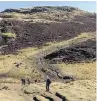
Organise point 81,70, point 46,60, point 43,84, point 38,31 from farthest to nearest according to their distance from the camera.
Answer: point 38,31 < point 46,60 < point 81,70 < point 43,84

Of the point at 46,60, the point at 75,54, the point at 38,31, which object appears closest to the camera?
the point at 46,60

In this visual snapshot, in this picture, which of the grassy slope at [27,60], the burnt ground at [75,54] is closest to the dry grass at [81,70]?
the burnt ground at [75,54]

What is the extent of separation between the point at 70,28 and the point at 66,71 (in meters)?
49.5

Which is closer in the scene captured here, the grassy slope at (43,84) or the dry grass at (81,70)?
the grassy slope at (43,84)

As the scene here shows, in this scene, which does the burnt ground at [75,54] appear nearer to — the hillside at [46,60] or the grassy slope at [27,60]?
the hillside at [46,60]

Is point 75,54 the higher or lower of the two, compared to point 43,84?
lower

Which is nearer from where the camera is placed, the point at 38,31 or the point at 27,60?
the point at 27,60

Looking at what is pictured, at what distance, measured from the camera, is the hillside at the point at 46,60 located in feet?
137

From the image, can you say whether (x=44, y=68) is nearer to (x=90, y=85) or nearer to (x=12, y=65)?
(x=12, y=65)

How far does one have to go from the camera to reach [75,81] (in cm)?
5119

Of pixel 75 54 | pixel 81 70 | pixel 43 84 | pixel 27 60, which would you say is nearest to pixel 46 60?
pixel 27 60

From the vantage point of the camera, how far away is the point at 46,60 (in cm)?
6788

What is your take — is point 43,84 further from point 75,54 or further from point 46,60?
point 75,54

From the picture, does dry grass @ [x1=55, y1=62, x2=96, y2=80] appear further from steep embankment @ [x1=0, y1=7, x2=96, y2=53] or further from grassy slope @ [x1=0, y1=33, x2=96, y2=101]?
steep embankment @ [x1=0, y1=7, x2=96, y2=53]
